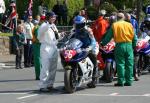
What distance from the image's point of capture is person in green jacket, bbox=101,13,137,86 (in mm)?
15367

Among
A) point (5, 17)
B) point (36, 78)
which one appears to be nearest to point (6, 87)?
Answer: point (36, 78)

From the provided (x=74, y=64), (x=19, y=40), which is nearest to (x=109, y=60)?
(x=74, y=64)

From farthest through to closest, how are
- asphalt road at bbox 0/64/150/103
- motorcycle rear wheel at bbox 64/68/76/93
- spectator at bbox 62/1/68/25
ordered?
spectator at bbox 62/1/68/25
motorcycle rear wheel at bbox 64/68/76/93
asphalt road at bbox 0/64/150/103

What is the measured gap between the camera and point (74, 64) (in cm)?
1432

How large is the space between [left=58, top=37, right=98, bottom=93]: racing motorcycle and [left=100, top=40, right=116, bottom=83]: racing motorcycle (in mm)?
1496

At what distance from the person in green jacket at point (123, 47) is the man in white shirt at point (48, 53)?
1640mm

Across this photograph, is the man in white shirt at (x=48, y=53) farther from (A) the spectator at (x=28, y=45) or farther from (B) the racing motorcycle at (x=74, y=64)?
(A) the spectator at (x=28, y=45)

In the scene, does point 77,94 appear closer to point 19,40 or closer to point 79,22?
point 79,22

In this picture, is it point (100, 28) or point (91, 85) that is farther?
point (100, 28)

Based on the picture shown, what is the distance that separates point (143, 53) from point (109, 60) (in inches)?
88.6

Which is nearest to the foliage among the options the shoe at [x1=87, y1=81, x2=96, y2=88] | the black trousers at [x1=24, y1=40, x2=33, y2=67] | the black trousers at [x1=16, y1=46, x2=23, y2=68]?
the black trousers at [x1=24, y1=40, x2=33, y2=67]

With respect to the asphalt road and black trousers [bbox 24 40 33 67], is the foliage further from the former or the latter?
the asphalt road

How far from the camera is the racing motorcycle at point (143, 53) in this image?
17969 millimetres

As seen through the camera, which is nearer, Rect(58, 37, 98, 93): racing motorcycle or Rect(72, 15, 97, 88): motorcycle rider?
Rect(58, 37, 98, 93): racing motorcycle
